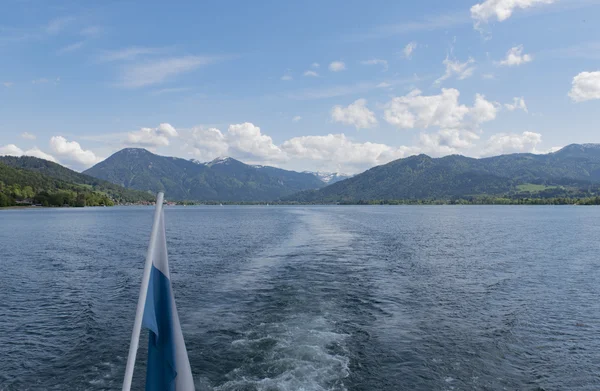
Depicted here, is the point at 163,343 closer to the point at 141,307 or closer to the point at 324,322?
the point at 141,307

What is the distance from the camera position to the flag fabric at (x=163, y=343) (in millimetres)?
6777

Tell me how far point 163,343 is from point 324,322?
23.8 m

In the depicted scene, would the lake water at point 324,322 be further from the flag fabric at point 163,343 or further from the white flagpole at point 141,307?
the white flagpole at point 141,307

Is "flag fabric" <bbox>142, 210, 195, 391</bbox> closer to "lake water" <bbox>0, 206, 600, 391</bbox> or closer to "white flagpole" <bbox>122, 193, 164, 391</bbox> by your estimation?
"white flagpole" <bbox>122, 193, 164, 391</bbox>

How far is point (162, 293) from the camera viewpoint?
7188mm

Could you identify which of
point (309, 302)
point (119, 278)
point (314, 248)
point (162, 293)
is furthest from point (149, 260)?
point (314, 248)

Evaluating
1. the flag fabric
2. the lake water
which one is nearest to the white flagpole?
the flag fabric

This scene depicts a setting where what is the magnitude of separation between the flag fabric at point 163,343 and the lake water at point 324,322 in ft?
46.6

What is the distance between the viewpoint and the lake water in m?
21.1

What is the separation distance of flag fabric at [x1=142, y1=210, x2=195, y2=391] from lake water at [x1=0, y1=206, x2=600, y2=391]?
1421cm

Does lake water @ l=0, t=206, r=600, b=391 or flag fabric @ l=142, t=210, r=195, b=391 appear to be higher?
flag fabric @ l=142, t=210, r=195, b=391

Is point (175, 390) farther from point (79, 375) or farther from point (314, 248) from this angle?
point (314, 248)

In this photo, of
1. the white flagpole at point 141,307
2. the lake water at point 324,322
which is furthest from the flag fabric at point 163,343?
the lake water at point 324,322

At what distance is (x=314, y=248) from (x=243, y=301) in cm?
3722
